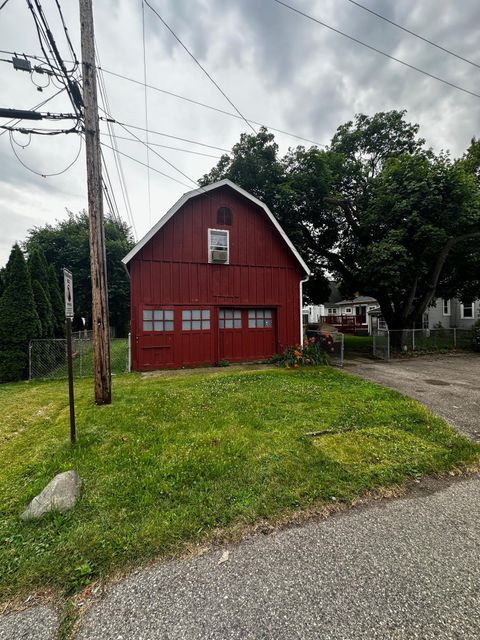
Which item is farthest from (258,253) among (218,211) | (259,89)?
(259,89)

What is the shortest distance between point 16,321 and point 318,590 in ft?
33.3

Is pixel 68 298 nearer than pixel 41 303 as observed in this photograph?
Yes

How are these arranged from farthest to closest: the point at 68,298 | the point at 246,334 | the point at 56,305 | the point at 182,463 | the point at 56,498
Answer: the point at 56,305, the point at 246,334, the point at 68,298, the point at 182,463, the point at 56,498

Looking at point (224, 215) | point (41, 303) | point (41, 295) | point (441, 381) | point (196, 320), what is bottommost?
point (441, 381)

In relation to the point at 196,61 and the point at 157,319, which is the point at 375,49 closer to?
the point at 196,61

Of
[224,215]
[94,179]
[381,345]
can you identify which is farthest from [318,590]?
[381,345]

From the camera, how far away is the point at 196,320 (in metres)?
10.1

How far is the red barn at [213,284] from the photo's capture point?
375 inches

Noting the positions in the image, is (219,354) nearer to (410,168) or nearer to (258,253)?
(258,253)

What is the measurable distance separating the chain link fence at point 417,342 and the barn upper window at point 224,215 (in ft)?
26.7

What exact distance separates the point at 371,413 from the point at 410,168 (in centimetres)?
1208

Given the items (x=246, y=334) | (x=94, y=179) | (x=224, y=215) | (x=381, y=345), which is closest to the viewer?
(x=94, y=179)

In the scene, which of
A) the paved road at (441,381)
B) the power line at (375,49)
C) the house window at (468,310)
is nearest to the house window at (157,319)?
the paved road at (441,381)

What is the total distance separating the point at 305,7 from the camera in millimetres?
6414
